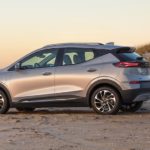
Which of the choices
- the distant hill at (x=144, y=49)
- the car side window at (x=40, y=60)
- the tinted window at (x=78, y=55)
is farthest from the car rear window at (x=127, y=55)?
the distant hill at (x=144, y=49)

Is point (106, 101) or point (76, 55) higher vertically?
point (76, 55)

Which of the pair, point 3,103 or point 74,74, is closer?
point 74,74

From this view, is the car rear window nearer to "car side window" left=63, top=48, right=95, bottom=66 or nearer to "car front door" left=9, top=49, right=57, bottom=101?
"car side window" left=63, top=48, right=95, bottom=66

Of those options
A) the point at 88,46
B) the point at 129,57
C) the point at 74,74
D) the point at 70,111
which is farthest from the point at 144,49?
the point at 74,74

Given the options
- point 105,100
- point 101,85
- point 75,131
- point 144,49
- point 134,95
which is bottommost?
point 144,49

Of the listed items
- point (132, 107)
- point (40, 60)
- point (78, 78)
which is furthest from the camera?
point (132, 107)

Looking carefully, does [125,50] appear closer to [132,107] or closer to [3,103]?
[132,107]

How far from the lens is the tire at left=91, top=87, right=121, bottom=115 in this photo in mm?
14531

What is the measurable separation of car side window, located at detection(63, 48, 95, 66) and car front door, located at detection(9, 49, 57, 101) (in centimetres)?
29

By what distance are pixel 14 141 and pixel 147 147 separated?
7.26ft

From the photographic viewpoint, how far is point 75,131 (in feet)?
37.6

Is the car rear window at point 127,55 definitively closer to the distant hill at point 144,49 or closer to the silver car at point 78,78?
the silver car at point 78,78

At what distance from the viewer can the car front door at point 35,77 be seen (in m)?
15.2

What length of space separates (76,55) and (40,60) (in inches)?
37.2
